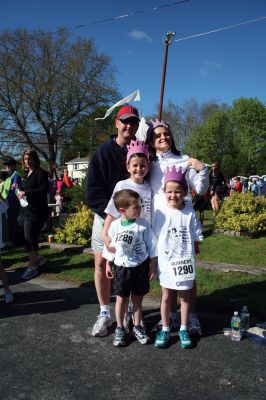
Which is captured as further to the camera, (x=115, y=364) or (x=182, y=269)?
(x=182, y=269)

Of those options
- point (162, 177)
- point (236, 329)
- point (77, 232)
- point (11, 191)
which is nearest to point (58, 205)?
point (11, 191)

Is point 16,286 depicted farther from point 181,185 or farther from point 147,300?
point 181,185

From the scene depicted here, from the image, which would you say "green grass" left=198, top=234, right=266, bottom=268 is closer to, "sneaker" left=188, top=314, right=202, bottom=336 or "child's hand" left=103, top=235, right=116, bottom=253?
"sneaker" left=188, top=314, right=202, bottom=336

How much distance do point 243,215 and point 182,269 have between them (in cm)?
567

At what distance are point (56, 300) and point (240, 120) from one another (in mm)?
56141

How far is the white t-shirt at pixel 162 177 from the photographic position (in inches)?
140

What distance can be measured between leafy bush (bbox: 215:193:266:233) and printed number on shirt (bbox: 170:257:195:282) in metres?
5.28

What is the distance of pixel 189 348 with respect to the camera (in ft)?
11.1

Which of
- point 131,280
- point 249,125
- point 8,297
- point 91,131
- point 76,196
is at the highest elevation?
point 249,125

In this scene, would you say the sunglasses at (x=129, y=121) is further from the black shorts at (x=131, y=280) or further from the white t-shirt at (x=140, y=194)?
the black shorts at (x=131, y=280)

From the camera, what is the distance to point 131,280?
11.4 feet

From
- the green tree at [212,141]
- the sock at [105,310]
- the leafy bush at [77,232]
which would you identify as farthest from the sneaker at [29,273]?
the green tree at [212,141]

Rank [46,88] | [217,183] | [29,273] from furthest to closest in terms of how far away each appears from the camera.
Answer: [46,88] < [217,183] < [29,273]

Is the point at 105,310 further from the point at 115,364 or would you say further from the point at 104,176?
the point at 104,176
